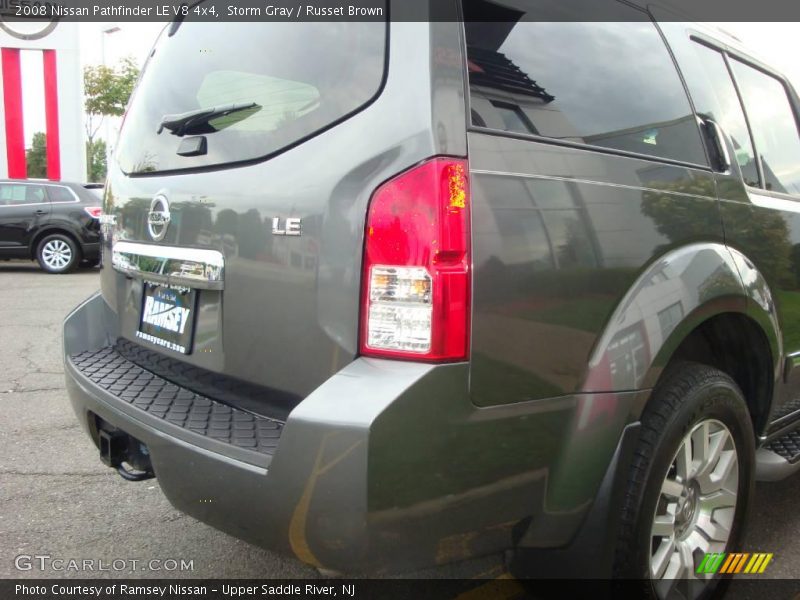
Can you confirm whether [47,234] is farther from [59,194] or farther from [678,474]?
[678,474]

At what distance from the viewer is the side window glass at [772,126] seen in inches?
108

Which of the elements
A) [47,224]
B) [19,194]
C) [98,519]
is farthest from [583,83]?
[19,194]

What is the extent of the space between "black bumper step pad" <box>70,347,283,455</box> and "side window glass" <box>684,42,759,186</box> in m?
1.76

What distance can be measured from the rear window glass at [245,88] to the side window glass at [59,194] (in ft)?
32.5

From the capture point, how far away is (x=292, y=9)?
193 centimetres

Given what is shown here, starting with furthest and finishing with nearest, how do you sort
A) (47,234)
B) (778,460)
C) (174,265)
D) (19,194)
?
(47,234), (19,194), (778,460), (174,265)

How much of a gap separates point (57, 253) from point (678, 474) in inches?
445

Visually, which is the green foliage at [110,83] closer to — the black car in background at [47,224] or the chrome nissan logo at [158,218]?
the black car in background at [47,224]

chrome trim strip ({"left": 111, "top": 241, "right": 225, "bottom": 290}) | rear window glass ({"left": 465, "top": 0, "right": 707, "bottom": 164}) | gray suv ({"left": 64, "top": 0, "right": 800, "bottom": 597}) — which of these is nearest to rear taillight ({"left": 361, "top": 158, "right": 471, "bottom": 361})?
gray suv ({"left": 64, "top": 0, "right": 800, "bottom": 597})

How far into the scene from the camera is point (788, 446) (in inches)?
110

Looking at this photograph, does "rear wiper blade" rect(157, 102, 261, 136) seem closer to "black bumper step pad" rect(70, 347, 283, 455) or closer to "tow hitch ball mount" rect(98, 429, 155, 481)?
"black bumper step pad" rect(70, 347, 283, 455)

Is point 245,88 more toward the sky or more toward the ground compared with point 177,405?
more toward the sky

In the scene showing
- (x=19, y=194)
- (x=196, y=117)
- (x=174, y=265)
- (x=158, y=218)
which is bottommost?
(x=174, y=265)

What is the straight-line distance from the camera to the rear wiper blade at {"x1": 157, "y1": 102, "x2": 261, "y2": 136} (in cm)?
201
